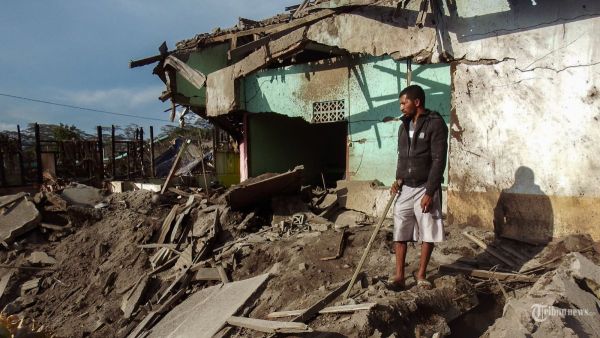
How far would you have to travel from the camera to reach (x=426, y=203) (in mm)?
3824

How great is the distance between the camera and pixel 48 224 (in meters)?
9.17

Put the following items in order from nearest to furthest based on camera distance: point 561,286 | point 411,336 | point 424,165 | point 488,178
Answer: point 411,336
point 561,286
point 424,165
point 488,178

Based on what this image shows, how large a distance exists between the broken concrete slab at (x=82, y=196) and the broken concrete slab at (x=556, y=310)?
375 inches

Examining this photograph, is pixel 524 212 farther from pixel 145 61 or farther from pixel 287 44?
pixel 145 61

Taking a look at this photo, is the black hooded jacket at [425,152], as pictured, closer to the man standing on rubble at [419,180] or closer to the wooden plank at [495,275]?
the man standing on rubble at [419,180]

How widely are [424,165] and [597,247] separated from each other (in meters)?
2.46

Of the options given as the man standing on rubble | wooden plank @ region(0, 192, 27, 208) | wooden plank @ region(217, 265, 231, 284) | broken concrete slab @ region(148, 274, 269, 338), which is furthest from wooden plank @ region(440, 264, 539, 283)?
wooden plank @ region(0, 192, 27, 208)

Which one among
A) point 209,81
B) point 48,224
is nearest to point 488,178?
point 209,81

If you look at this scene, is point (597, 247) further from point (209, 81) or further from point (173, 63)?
point (173, 63)

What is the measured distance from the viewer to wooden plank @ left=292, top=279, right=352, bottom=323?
3.48 m

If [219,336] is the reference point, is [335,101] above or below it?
above

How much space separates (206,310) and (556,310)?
11.4ft

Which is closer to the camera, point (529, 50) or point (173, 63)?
point (529, 50)

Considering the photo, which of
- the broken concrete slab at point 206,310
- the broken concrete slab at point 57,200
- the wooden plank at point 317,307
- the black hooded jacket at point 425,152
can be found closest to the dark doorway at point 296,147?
the broken concrete slab at point 57,200
